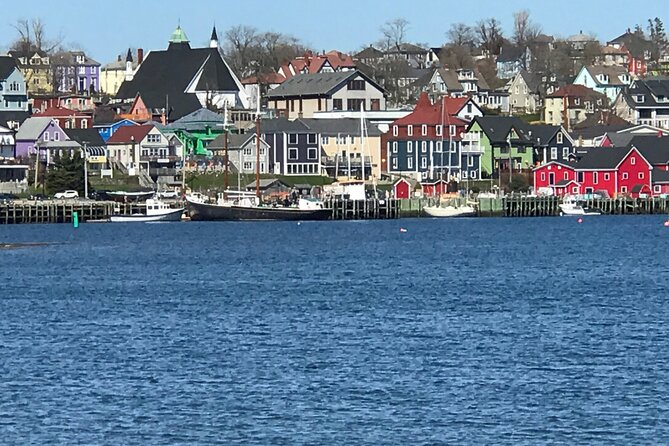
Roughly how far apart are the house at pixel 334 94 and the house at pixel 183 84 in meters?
5.22

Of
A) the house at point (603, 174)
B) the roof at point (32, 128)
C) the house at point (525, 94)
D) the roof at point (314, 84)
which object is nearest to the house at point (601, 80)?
the house at point (525, 94)

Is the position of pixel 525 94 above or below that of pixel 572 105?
above

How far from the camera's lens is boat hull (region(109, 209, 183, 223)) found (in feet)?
320

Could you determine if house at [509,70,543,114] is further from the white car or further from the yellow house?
the white car

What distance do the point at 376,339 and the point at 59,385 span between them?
899 centimetres

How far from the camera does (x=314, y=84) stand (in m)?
138

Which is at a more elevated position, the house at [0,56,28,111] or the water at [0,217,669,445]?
the house at [0,56,28,111]

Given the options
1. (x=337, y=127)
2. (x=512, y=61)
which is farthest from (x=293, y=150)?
(x=512, y=61)

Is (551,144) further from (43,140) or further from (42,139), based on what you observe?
(42,139)

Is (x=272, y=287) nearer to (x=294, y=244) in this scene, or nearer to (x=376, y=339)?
(x=376, y=339)

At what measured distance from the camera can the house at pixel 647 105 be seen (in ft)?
475

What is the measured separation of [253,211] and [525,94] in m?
64.2

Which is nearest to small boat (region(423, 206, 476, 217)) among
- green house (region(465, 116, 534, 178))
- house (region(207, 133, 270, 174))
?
green house (region(465, 116, 534, 178))

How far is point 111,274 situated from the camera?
59281mm
